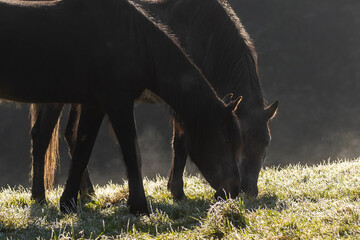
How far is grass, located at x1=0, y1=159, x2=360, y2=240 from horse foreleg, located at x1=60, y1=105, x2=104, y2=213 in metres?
0.16

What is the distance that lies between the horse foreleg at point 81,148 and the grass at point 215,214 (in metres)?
0.16

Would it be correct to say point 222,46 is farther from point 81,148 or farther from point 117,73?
point 81,148

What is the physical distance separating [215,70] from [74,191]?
2.14 m

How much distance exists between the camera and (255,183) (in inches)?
243

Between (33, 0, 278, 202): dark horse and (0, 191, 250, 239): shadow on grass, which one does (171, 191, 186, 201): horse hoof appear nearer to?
(33, 0, 278, 202): dark horse

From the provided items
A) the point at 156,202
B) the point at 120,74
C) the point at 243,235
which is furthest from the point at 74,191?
the point at 243,235

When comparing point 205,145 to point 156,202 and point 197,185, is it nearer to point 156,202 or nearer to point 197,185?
point 156,202

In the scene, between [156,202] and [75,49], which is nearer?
[75,49]

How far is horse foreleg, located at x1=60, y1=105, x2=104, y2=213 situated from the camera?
5.88 metres

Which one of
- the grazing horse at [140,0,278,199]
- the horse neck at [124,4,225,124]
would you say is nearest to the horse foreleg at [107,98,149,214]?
the horse neck at [124,4,225,124]

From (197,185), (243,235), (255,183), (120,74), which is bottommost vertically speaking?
(197,185)

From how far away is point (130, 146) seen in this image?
5.54 meters

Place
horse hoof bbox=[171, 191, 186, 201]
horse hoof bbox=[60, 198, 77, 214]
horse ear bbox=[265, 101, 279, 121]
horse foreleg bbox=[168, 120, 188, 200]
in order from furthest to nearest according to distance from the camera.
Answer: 1. horse foreleg bbox=[168, 120, 188, 200]
2. horse hoof bbox=[171, 191, 186, 201]
3. horse ear bbox=[265, 101, 279, 121]
4. horse hoof bbox=[60, 198, 77, 214]

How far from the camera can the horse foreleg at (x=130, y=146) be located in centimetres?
546
